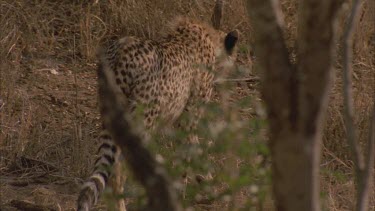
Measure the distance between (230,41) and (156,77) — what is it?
121 cm

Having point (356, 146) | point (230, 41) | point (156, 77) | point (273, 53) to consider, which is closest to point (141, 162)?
point (273, 53)

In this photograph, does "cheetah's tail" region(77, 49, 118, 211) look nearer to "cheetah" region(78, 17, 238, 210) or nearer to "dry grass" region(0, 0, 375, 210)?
"cheetah" region(78, 17, 238, 210)

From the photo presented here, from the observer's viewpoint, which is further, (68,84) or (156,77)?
(68,84)

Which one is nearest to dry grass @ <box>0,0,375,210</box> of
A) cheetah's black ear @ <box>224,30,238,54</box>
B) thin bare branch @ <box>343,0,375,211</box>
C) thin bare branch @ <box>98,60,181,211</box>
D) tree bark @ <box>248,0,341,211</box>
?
cheetah's black ear @ <box>224,30,238,54</box>

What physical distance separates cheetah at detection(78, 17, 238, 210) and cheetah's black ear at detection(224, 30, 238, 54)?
158 mm

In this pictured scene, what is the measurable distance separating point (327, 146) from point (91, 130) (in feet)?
4.88

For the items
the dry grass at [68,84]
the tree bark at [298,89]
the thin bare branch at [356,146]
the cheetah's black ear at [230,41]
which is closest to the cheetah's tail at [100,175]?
the dry grass at [68,84]

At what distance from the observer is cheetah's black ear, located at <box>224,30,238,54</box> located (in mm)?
6582

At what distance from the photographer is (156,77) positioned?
18.1ft

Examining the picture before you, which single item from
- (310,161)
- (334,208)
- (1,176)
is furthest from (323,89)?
(1,176)

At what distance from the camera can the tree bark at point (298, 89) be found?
73.5 inches

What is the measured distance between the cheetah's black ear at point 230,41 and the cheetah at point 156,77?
158 mm

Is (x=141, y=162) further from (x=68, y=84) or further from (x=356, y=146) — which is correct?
(x=68, y=84)

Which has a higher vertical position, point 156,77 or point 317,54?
point 156,77
